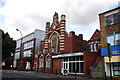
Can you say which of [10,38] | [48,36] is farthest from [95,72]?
[10,38]

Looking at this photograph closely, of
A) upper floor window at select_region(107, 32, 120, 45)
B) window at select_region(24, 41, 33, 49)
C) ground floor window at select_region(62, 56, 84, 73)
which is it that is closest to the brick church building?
ground floor window at select_region(62, 56, 84, 73)

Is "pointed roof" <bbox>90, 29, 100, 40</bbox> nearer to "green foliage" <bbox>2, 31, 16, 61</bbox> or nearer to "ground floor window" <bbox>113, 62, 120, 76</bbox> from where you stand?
"ground floor window" <bbox>113, 62, 120, 76</bbox>

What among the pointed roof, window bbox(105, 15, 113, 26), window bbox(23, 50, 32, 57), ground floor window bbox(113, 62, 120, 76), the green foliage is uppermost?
window bbox(105, 15, 113, 26)

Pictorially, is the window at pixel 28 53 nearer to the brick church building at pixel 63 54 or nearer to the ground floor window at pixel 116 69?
the brick church building at pixel 63 54

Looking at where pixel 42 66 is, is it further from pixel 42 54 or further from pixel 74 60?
pixel 74 60

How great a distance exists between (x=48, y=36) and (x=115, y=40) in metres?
20.0

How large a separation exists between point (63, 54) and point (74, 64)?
10.6 feet

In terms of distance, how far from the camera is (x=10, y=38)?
127 ft

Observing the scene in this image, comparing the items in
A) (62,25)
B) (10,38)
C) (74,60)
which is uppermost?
(62,25)

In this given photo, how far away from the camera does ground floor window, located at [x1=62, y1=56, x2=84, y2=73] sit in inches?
938

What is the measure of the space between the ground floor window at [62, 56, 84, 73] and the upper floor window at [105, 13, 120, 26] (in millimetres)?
8235

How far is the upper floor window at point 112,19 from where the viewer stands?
2073 cm

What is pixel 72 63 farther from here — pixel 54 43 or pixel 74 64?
pixel 54 43

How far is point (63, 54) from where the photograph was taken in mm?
26469
